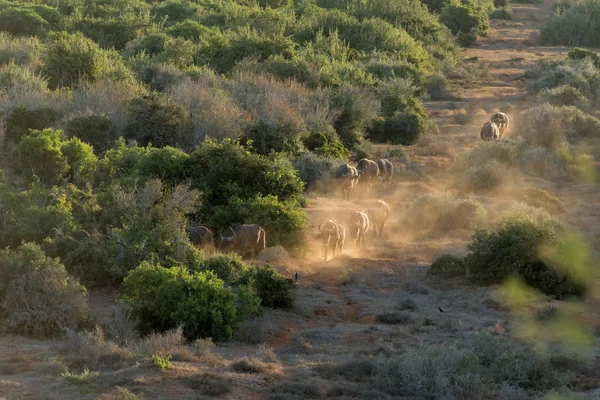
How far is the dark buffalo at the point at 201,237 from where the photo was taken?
43.7 feet

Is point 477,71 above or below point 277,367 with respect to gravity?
below

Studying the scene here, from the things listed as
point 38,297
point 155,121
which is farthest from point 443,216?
point 38,297

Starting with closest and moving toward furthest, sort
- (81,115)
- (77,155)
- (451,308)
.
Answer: (451,308) → (77,155) → (81,115)

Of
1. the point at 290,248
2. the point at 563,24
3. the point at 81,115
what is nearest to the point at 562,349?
the point at 290,248

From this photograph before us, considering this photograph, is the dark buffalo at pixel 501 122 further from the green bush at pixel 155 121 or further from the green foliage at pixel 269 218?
the green foliage at pixel 269 218

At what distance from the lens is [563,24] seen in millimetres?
46719

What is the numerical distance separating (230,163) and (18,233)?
4174mm

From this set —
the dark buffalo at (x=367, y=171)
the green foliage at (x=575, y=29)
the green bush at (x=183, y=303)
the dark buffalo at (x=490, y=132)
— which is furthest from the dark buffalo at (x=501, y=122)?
the green foliage at (x=575, y=29)

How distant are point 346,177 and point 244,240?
196 inches

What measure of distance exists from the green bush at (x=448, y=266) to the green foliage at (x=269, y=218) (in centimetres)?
226

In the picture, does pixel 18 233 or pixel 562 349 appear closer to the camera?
pixel 562 349

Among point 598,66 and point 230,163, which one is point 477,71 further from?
point 230,163

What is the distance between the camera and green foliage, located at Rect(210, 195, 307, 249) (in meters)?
14.6

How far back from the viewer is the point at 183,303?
33.3ft
